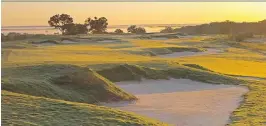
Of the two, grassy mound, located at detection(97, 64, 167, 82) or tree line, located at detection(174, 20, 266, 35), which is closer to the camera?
grassy mound, located at detection(97, 64, 167, 82)

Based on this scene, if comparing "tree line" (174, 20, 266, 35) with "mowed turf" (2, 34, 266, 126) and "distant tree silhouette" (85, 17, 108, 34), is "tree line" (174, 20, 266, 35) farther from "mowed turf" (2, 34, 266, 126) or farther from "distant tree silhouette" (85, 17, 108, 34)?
"mowed turf" (2, 34, 266, 126)

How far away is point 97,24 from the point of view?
111250mm

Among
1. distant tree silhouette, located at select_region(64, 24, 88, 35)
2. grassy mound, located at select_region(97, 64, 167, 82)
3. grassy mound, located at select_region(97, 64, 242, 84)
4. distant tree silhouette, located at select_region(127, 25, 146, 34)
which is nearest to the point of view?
grassy mound, located at select_region(97, 64, 167, 82)

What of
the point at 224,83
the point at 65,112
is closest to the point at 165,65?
the point at 224,83

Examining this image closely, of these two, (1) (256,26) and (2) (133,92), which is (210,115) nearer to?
(2) (133,92)

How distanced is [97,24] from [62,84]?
3768 inches

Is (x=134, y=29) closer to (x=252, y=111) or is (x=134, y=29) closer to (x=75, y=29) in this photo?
(x=75, y=29)

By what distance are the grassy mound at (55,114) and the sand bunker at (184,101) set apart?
83.2 inches

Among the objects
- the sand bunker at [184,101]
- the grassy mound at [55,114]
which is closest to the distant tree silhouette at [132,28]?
the sand bunker at [184,101]

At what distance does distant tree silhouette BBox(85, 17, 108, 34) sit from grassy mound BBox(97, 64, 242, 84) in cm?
8802

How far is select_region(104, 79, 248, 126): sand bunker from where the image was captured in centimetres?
1359

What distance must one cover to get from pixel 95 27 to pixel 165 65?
88567 mm

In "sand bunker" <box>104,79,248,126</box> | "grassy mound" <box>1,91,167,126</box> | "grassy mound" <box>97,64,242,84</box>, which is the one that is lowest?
A: "sand bunker" <box>104,79,248,126</box>

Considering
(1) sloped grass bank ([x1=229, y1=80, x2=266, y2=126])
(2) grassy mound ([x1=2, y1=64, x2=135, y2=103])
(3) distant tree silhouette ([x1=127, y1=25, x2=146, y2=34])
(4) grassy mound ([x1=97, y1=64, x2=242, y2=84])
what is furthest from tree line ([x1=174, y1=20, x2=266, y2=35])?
(2) grassy mound ([x1=2, y1=64, x2=135, y2=103])
